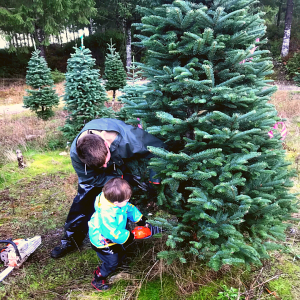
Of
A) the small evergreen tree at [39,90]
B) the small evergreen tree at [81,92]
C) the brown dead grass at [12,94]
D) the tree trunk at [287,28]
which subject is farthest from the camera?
the tree trunk at [287,28]

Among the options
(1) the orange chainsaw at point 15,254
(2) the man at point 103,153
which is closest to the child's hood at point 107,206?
(2) the man at point 103,153

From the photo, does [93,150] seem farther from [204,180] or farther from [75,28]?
[75,28]

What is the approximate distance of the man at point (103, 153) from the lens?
2311 mm

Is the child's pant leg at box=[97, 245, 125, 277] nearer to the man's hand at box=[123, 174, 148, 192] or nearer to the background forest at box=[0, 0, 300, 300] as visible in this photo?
the background forest at box=[0, 0, 300, 300]

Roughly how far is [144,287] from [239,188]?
1.39 metres

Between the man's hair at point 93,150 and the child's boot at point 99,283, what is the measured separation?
1178mm

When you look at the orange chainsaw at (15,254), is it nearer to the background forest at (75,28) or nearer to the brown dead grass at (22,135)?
the brown dead grass at (22,135)

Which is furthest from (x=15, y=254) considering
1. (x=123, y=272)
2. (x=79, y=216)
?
(x=123, y=272)

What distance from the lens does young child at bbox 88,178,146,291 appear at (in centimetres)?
229

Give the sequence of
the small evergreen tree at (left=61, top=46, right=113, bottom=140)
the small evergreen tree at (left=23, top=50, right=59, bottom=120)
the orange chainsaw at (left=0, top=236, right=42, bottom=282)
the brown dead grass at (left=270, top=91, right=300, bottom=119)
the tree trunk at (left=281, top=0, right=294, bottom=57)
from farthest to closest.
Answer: the tree trunk at (left=281, top=0, right=294, bottom=57), the small evergreen tree at (left=23, top=50, right=59, bottom=120), the brown dead grass at (left=270, top=91, right=300, bottom=119), the small evergreen tree at (left=61, top=46, right=113, bottom=140), the orange chainsaw at (left=0, top=236, right=42, bottom=282)

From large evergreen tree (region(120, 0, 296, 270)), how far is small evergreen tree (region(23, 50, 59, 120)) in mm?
8209

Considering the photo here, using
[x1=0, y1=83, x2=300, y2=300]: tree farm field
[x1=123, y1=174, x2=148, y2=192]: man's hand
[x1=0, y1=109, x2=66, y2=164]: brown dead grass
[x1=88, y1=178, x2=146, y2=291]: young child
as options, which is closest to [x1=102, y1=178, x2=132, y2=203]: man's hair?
[x1=88, y1=178, x2=146, y2=291]: young child

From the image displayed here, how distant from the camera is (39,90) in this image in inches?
366

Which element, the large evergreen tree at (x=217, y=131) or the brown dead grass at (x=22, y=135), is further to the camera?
the brown dead grass at (x=22, y=135)
